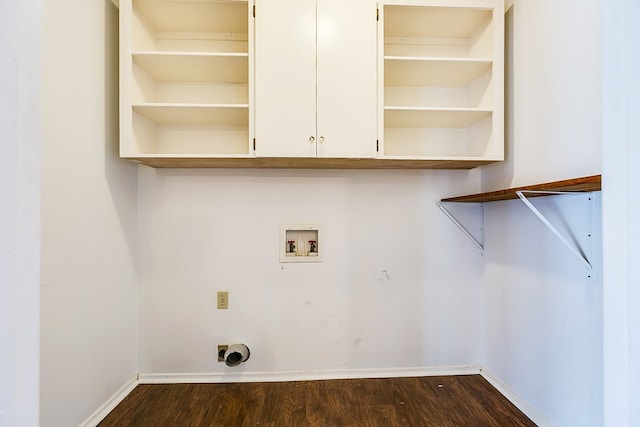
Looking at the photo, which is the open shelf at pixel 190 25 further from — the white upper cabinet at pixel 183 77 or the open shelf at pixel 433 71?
the open shelf at pixel 433 71

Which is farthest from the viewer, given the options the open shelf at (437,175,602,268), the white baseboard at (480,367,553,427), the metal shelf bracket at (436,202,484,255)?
the metal shelf bracket at (436,202,484,255)

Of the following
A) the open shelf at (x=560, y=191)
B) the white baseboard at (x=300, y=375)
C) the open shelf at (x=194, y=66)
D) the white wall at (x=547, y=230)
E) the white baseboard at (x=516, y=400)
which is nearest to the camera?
the open shelf at (x=560, y=191)

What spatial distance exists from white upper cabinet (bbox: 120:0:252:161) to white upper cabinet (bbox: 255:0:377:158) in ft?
0.36

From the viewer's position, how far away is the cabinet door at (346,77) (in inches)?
57.6

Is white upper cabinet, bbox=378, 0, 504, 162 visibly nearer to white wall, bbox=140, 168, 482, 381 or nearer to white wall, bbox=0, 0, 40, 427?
white wall, bbox=140, 168, 482, 381

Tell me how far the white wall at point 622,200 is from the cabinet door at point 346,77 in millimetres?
931

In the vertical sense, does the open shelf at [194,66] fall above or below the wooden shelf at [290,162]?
above

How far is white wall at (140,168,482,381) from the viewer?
70.0 inches

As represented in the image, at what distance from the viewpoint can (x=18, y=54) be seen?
53cm

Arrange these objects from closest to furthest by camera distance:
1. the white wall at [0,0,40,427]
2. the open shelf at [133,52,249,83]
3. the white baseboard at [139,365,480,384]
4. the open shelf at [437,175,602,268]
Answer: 1. the white wall at [0,0,40,427]
2. the open shelf at [437,175,602,268]
3. the open shelf at [133,52,249,83]
4. the white baseboard at [139,365,480,384]

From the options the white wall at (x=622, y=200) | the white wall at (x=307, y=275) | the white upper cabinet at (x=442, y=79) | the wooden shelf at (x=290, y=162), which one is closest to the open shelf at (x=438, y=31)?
the white upper cabinet at (x=442, y=79)

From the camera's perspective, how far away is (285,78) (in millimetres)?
1455

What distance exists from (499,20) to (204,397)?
2498mm

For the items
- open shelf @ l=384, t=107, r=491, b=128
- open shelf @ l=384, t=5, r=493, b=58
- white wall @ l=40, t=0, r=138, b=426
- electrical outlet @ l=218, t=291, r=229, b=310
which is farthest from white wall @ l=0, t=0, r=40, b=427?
open shelf @ l=384, t=5, r=493, b=58
